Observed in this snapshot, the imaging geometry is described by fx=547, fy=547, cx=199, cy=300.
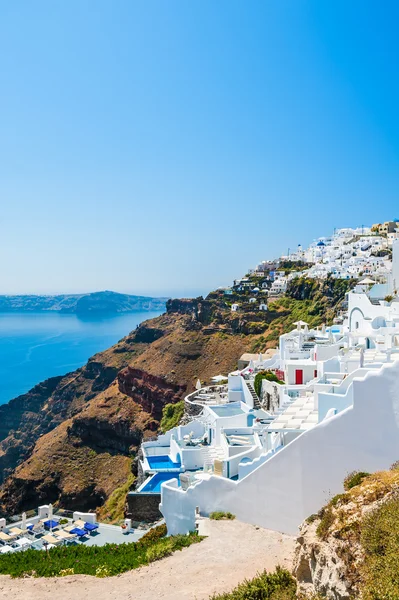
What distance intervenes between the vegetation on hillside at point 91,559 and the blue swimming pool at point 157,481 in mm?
5503

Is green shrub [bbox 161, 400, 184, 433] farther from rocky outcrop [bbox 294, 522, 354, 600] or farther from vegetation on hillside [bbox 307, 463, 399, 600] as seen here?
vegetation on hillside [bbox 307, 463, 399, 600]

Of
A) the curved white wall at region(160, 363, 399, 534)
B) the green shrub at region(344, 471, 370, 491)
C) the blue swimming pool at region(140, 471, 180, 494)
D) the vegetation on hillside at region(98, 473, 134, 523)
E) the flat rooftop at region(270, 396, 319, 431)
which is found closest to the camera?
the green shrub at region(344, 471, 370, 491)

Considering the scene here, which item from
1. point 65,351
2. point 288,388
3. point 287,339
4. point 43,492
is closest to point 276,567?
point 288,388

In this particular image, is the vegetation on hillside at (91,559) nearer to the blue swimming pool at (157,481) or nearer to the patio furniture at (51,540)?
the patio furniture at (51,540)

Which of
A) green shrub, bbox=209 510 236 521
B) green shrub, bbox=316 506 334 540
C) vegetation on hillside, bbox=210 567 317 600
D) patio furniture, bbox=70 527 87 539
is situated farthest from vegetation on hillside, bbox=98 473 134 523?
green shrub, bbox=316 506 334 540

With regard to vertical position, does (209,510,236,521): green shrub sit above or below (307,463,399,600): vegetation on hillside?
below

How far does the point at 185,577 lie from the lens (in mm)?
9539

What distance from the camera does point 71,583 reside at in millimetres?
10141

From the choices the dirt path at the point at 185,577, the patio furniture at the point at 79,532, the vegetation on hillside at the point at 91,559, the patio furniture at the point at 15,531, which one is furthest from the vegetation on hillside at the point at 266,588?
the patio furniture at the point at 15,531

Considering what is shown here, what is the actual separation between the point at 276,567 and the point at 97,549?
5.21 meters

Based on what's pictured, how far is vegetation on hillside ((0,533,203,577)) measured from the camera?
10.7 m

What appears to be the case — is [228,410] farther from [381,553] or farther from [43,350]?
[43,350]

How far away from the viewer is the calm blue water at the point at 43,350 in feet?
327

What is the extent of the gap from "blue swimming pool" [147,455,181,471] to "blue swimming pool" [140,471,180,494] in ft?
Answer: 2.08
